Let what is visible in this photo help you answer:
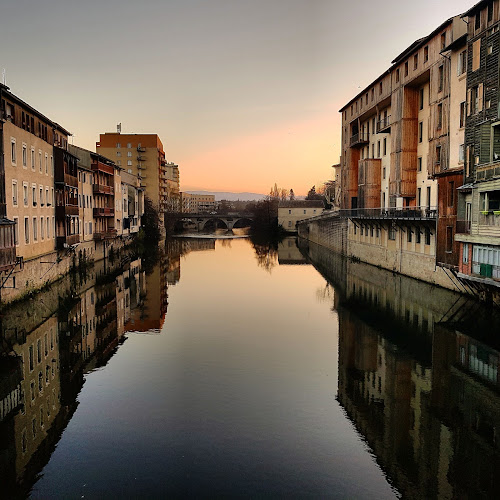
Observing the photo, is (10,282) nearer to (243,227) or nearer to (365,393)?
(365,393)

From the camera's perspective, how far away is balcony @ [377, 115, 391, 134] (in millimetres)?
46656

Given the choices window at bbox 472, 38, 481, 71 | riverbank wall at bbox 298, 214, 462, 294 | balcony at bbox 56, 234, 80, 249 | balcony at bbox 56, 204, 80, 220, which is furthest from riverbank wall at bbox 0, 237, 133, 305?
window at bbox 472, 38, 481, 71

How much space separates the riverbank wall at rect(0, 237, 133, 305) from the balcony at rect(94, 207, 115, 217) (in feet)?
9.67

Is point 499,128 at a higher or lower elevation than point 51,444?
higher

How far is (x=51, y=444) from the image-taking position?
11.6 meters

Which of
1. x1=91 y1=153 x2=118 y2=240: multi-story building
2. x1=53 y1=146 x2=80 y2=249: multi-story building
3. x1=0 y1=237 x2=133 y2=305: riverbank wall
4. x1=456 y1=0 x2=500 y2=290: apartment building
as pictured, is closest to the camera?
x1=456 y1=0 x2=500 y2=290: apartment building

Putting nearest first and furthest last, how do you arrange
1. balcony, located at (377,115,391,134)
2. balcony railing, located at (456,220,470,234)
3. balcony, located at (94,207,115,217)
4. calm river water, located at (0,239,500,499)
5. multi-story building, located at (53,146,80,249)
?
calm river water, located at (0,239,500,499)
balcony railing, located at (456,220,470,234)
multi-story building, located at (53,146,80,249)
balcony, located at (377,115,391,134)
balcony, located at (94,207,115,217)

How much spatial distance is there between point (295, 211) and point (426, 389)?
9789cm

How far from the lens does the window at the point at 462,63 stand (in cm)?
3024

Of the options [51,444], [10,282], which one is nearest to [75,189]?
[10,282]

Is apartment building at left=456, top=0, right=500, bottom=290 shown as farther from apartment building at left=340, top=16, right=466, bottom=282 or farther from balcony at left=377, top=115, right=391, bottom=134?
balcony at left=377, top=115, right=391, bottom=134

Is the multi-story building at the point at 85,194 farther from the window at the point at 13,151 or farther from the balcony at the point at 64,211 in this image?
the window at the point at 13,151

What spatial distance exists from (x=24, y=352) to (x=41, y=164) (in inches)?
688

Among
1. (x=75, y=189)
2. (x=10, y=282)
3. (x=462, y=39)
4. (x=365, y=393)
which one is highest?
(x=462, y=39)
